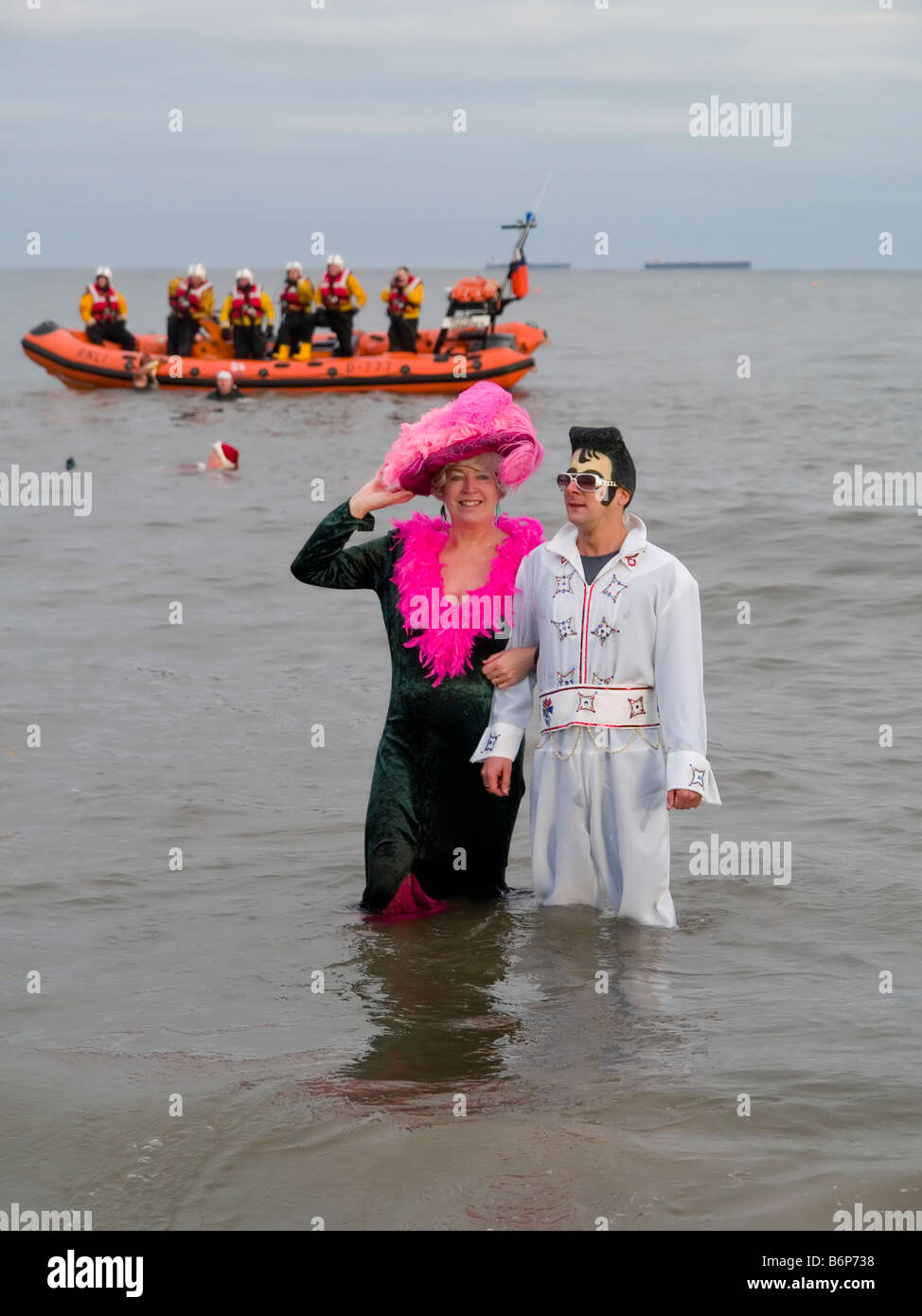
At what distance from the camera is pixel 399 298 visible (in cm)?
2498

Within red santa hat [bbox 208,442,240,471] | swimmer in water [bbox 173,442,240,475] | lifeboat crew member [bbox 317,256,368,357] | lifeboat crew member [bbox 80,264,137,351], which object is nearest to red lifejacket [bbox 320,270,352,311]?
lifeboat crew member [bbox 317,256,368,357]

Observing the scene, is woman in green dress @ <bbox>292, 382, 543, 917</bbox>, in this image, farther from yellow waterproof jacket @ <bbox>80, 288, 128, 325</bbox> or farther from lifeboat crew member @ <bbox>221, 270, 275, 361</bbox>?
yellow waterproof jacket @ <bbox>80, 288, 128, 325</bbox>

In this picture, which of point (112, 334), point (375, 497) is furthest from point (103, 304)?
point (375, 497)

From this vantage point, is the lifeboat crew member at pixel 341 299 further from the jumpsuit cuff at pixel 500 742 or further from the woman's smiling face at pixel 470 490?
the jumpsuit cuff at pixel 500 742

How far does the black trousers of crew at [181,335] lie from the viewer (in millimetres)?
25438

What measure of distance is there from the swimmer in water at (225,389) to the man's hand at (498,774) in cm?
1979

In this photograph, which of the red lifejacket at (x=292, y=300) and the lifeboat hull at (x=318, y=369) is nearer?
the red lifejacket at (x=292, y=300)

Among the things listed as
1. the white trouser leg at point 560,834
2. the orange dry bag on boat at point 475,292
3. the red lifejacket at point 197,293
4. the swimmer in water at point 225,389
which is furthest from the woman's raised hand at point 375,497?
the orange dry bag on boat at point 475,292

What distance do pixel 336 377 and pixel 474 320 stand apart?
9.02 feet

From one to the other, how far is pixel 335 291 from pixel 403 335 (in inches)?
64.4

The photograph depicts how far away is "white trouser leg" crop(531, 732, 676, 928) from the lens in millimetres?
4441

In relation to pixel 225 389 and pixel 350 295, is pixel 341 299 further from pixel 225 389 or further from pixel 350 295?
pixel 225 389
